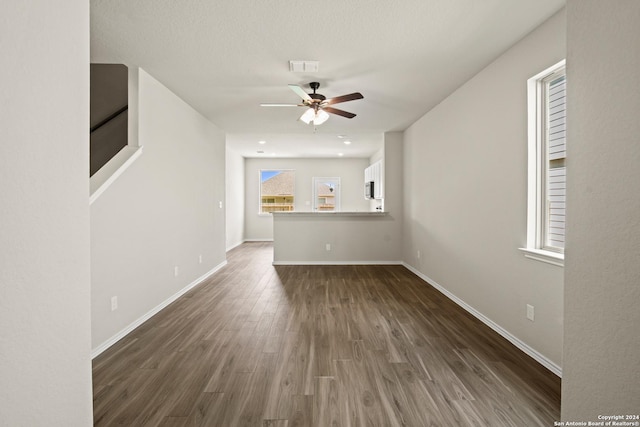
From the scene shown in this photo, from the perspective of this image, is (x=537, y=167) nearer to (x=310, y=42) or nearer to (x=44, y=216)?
(x=310, y=42)

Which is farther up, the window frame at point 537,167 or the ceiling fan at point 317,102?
the ceiling fan at point 317,102

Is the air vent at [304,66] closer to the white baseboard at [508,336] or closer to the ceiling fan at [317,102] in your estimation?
the ceiling fan at [317,102]

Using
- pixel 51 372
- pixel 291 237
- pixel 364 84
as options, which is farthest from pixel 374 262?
pixel 51 372

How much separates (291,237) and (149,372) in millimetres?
3949

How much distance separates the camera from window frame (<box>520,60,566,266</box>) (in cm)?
238

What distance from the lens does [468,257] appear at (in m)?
3.35

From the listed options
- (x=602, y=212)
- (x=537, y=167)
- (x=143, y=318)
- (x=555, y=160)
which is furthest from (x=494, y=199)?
(x=143, y=318)

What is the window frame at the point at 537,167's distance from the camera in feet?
7.79

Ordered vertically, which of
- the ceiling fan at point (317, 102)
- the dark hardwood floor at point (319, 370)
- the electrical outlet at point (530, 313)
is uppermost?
the ceiling fan at point (317, 102)

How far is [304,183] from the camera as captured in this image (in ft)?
30.6

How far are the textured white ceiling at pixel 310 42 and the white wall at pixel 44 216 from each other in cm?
159

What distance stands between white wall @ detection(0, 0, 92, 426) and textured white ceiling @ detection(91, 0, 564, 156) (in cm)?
159

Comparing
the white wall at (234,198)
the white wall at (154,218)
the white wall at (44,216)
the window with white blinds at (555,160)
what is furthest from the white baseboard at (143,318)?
the window with white blinds at (555,160)

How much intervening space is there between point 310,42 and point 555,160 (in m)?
2.11
